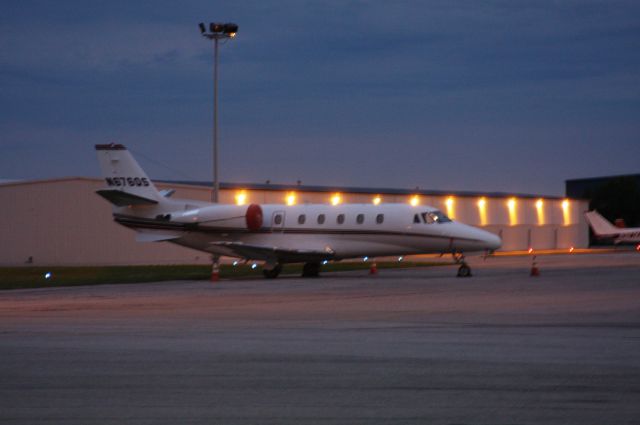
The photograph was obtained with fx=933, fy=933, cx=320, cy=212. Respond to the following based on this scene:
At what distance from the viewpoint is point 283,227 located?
36.2 m

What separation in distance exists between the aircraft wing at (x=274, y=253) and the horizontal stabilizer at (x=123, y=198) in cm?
355

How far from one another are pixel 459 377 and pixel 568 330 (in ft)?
16.7

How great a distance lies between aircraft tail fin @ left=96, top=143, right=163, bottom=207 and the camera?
36.8 m

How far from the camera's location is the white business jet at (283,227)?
3369cm

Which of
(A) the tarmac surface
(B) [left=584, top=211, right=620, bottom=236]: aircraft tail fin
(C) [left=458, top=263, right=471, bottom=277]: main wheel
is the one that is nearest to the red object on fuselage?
(C) [left=458, top=263, right=471, bottom=277]: main wheel

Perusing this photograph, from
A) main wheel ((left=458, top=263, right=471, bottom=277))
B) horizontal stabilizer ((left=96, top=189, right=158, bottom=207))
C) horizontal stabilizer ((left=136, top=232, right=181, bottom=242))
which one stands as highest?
horizontal stabilizer ((left=96, top=189, right=158, bottom=207))

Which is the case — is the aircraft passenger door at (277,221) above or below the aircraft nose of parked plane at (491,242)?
above

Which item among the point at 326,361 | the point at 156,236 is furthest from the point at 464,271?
the point at 326,361

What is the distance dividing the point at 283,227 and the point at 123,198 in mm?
6273

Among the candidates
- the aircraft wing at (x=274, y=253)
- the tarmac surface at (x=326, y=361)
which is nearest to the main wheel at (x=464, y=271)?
the aircraft wing at (x=274, y=253)

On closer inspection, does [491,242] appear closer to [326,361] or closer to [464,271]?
[464,271]

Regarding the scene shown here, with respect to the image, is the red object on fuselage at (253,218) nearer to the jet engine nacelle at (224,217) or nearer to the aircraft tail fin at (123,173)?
the jet engine nacelle at (224,217)

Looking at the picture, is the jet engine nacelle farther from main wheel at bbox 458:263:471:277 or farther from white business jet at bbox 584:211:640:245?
white business jet at bbox 584:211:640:245

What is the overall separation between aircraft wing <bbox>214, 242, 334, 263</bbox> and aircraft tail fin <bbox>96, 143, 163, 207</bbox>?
4016 millimetres
